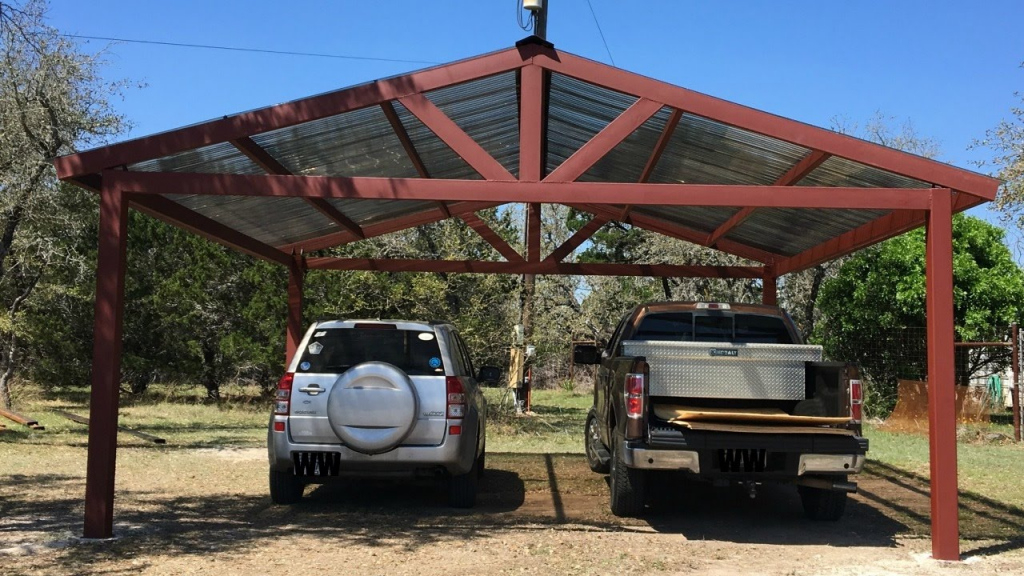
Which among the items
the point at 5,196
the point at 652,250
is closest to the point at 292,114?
the point at 5,196

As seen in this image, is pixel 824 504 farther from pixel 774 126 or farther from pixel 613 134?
pixel 613 134

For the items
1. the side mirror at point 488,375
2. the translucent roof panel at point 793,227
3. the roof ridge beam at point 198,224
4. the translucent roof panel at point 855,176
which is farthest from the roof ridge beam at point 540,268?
the translucent roof panel at point 855,176

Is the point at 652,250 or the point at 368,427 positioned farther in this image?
the point at 652,250

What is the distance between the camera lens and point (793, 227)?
11.2m

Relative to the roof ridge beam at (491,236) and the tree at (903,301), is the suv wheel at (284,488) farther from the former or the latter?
the tree at (903,301)

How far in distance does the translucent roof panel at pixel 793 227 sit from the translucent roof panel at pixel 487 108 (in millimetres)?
2843

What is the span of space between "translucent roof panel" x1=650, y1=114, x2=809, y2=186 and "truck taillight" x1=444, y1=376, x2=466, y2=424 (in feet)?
9.72

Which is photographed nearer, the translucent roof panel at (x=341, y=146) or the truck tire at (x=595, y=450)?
the translucent roof panel at (x=341, y=146)

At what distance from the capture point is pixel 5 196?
15625 millimetres

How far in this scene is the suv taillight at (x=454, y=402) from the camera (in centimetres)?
838

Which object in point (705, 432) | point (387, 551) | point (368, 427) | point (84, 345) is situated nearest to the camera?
point (387, 551)

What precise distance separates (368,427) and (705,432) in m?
2.75

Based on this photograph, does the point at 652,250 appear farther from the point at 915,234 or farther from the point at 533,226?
the point at 533,226

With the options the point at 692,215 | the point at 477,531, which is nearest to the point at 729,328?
the point at 692,215
